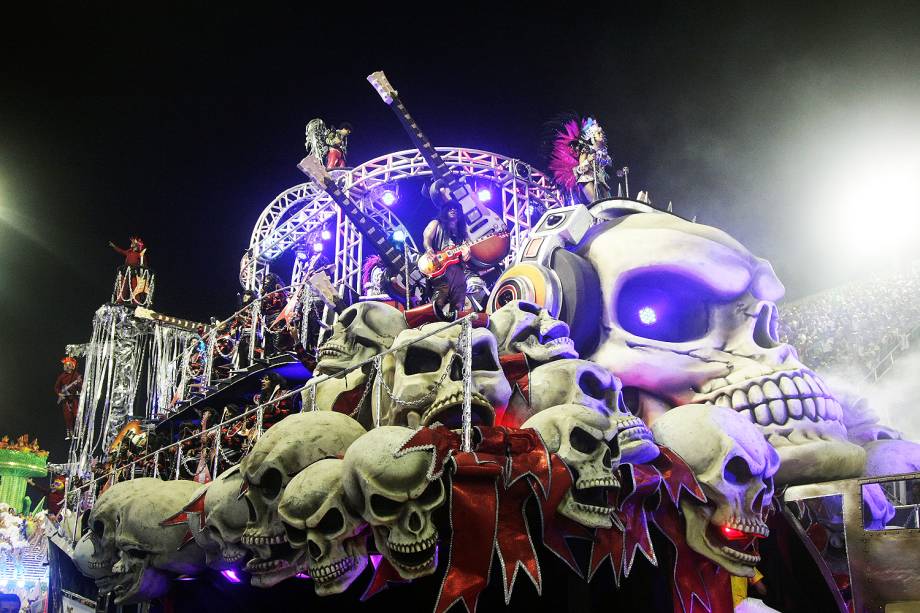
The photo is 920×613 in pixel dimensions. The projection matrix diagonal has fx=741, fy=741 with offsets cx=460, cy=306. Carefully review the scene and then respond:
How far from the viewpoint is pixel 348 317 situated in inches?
261

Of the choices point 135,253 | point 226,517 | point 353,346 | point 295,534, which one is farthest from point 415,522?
point 135,253

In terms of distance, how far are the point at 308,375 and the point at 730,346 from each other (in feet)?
16.8

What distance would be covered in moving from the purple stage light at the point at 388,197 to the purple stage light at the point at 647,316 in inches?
302

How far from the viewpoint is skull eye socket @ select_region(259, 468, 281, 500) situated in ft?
15.9

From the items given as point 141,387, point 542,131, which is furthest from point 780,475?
point 141,387

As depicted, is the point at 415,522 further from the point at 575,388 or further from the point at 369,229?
the point at 369,229

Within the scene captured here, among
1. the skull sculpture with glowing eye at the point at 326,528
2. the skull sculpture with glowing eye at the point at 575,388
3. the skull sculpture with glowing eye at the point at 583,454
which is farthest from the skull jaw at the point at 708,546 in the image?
the skull sculpture with glowing eye at the point at 326,528

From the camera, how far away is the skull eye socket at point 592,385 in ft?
17.6

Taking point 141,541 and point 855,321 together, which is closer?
point 141,541

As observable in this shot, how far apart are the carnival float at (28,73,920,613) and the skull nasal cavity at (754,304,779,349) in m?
0.03

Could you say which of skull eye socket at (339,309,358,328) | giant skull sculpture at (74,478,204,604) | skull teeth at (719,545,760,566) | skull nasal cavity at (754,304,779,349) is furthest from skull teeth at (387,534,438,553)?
skull nasal cavity at (754,304,779,349)

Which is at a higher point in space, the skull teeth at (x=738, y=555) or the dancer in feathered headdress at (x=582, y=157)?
the dancer in feathered headdress at (x=582, y=157)

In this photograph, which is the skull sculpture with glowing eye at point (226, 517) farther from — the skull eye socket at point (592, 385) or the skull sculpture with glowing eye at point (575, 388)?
the skull eye socket at point (592, 385)

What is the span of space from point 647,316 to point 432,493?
138 inches
